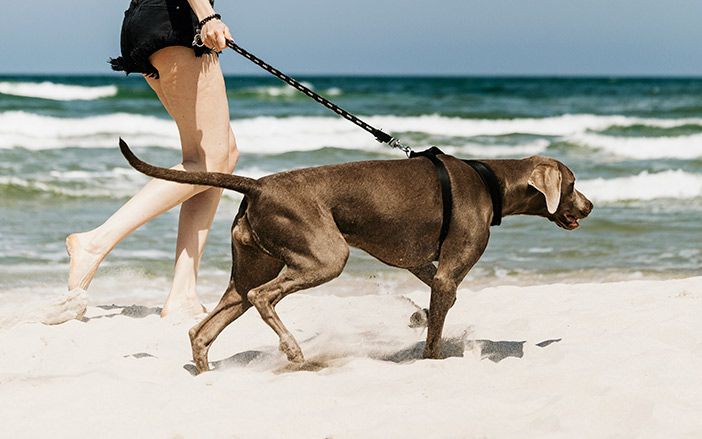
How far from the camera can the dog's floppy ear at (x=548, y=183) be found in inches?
183

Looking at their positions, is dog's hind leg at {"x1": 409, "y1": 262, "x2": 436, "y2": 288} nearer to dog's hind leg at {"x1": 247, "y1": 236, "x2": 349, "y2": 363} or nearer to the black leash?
the black leash

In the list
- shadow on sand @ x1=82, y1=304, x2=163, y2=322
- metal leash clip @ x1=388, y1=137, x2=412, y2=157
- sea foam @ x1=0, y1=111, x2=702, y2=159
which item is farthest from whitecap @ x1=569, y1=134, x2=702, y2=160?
metal leash clip @ x1=388, y1=137, x2=412, y2=157

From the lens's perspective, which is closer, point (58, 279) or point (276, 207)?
point (276, 207)

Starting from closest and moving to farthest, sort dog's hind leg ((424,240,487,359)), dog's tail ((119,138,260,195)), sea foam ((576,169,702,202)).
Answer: dog's tail ((119,138,260,195)), dog's hind leg ((424,240,487,359)), sea foam ((576,169,702,202))

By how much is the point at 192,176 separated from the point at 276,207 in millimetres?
382

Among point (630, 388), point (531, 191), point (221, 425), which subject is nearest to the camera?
point (221, 425)

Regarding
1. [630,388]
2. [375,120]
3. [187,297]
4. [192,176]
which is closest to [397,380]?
[630,388]

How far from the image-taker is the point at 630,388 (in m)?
3.90

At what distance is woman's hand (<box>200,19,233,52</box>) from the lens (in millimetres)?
4664

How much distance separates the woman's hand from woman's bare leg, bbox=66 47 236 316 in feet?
1.11

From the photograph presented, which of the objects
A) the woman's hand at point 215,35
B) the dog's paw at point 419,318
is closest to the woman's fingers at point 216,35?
the woman's hand at point 215,35

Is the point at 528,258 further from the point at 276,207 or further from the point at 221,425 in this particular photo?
the point at 221,425

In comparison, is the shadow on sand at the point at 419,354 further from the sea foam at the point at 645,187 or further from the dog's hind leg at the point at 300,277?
the sea foam at the point at 645,187

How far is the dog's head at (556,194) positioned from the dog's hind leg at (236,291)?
130 cm
